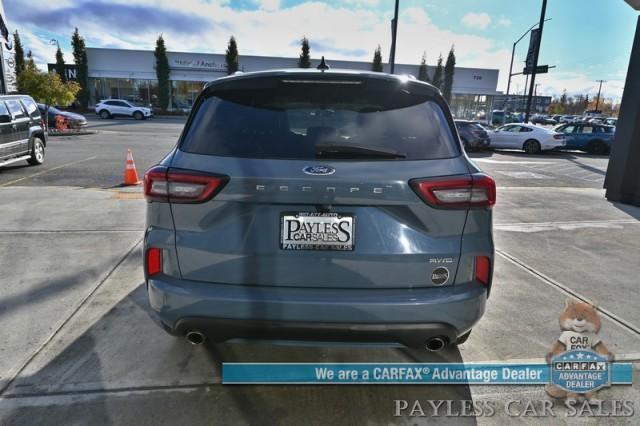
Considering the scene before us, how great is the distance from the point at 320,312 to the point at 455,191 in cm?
95

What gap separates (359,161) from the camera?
7.04 ft

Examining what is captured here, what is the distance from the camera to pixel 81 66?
4291 cm

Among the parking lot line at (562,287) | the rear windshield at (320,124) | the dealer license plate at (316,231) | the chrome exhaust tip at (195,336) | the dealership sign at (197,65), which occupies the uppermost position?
the dealership sign at (197,65)

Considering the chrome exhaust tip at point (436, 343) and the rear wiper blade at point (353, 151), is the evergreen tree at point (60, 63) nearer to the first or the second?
the rear wiper blade at point (353, 151)

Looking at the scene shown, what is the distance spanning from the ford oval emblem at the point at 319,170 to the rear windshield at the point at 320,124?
0.09 m

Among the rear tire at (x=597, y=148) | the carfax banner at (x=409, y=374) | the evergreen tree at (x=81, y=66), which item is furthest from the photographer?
the evergreen tree at (x=81, y=66)

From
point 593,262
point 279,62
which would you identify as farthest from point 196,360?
point 279,62

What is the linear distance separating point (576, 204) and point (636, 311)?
17.9 feet

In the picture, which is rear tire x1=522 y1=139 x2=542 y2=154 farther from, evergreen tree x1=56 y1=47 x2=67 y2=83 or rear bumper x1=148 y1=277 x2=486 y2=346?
evergreen tree x1=56 y1=47 x2=67 y2=83

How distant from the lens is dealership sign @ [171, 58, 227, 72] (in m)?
45.1

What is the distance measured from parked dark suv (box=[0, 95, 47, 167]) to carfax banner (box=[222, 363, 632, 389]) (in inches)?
389

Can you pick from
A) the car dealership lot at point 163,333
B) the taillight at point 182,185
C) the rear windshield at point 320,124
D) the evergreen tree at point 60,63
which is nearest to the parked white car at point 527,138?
the car dealership lot at point 163,333

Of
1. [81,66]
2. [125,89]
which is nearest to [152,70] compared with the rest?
[125,89]

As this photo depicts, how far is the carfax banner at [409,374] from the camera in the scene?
2.69 m
